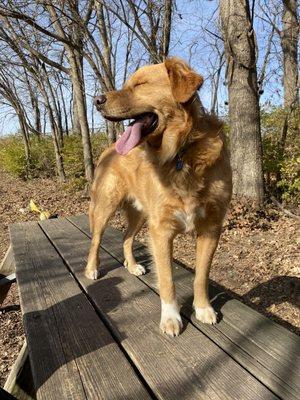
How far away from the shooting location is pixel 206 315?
2.42 metres

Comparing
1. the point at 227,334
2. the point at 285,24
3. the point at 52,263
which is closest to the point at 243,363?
the point at 227,334

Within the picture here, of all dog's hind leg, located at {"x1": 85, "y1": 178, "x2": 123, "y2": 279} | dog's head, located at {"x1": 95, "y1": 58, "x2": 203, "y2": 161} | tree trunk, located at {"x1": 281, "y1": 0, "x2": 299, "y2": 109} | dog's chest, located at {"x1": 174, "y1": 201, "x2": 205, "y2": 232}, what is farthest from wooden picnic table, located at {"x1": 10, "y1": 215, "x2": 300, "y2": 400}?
tree trunk, located at {"x1": 281, "y1": 0, "x2": 299, "y2": 109}

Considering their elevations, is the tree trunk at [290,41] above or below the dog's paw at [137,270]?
above

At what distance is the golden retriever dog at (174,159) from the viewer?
7.89 feet

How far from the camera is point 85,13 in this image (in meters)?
8.13

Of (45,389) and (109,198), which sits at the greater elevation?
(109,198)

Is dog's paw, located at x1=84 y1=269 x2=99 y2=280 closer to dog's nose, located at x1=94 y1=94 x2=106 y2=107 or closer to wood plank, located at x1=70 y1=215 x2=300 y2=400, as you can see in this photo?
wood plank, located at x1=70 y1=215 x2=300 y2=400

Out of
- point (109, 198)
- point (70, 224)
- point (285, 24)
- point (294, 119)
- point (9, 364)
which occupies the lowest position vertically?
point (9, 364)

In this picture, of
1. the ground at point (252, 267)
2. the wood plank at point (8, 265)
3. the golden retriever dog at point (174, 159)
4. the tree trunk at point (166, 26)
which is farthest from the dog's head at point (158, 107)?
the tree trunk at point (166, 26)

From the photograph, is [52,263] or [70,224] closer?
[52,263]

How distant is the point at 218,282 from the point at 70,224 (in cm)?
217

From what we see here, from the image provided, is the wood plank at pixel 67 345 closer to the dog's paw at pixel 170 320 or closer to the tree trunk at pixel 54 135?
the dog's paw at pixel 170 320

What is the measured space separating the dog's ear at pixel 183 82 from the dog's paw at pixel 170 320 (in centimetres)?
127

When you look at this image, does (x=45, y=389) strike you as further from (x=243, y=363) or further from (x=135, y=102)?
(x=135, y=102)
